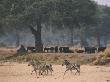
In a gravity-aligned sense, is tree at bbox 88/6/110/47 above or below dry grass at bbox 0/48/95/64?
below

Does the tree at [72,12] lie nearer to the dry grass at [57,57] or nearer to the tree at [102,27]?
the dry grass at [57,57]

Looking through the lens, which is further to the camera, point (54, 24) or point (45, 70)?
point (54, 24)

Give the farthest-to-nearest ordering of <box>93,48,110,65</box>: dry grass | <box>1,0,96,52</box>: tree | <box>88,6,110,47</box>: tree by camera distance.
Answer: <box>88,6,110,47</box>: tree, <box>1,0,96,52</box>: tree, <box>93,48,110,65</box>: dry grass

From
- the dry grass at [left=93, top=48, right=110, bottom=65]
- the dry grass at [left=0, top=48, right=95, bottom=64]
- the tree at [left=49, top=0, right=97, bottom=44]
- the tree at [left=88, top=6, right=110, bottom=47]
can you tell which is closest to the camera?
the dry grass at [left=93, top=48, right=110, bottom=65]

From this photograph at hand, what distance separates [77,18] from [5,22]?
1061cm

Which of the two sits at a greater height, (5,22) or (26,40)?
(5,22)

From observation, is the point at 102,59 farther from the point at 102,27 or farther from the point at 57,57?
the point at 102,27

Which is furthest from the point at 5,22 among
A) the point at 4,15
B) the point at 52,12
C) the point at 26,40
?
the point at 26,40

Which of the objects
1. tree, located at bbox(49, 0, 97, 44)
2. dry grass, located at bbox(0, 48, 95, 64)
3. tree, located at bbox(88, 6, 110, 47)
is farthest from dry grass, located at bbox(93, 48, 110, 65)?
tree, located at bbox(88, 6, 110, 47)

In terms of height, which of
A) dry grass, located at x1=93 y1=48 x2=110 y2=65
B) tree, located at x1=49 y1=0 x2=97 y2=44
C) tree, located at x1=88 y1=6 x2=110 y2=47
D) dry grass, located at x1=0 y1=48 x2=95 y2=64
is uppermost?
tree, located at x1=49 y1=0 x2=97 y2=44

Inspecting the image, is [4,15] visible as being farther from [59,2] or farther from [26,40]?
[26,40]

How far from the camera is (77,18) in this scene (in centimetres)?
6350

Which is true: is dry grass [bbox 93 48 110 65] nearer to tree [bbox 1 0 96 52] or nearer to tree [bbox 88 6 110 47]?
tree [bbox 1 0 96 52]

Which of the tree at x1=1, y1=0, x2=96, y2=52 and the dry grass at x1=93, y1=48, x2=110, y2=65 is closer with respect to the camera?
the dry grass at x1=93, y1=48, x2=110, y2=65
